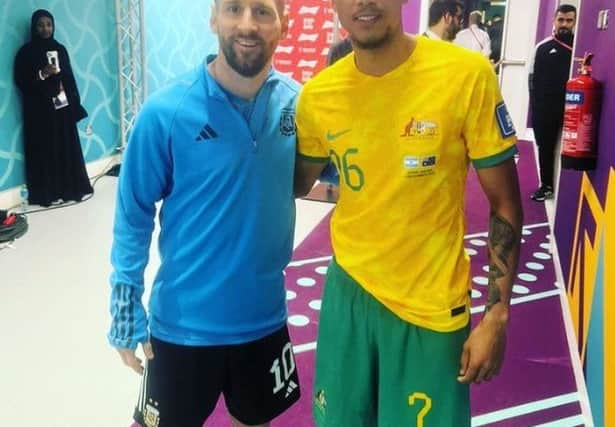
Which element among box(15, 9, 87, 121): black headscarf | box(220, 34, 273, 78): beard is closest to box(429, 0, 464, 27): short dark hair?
box(15, 9, 87, 121): black headscarf

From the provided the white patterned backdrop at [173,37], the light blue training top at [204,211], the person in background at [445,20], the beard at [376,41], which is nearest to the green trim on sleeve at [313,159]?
the light blue training top at [204,211]

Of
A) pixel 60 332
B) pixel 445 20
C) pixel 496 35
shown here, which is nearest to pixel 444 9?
pixel 445 20

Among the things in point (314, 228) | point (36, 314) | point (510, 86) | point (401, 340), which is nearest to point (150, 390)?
point (401, 340)

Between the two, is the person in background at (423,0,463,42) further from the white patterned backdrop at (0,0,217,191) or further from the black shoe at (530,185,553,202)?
the white patterned backdrop at (0,0,217,191)

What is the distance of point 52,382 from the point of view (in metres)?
2.42

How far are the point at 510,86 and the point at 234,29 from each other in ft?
24.8

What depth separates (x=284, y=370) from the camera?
152cm

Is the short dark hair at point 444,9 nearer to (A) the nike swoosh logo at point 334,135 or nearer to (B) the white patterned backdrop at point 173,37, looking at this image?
(B) the white patterned backdrop at point 173,37

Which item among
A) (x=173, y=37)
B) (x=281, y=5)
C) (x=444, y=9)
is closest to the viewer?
(x=281, y=5)

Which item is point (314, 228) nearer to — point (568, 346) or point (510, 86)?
point (568, 346)

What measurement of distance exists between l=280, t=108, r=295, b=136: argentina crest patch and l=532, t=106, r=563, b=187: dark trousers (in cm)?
423

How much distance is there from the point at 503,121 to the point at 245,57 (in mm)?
533

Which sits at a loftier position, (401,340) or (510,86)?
(401,340)

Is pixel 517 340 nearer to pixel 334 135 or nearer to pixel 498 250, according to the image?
pixel 498 250
